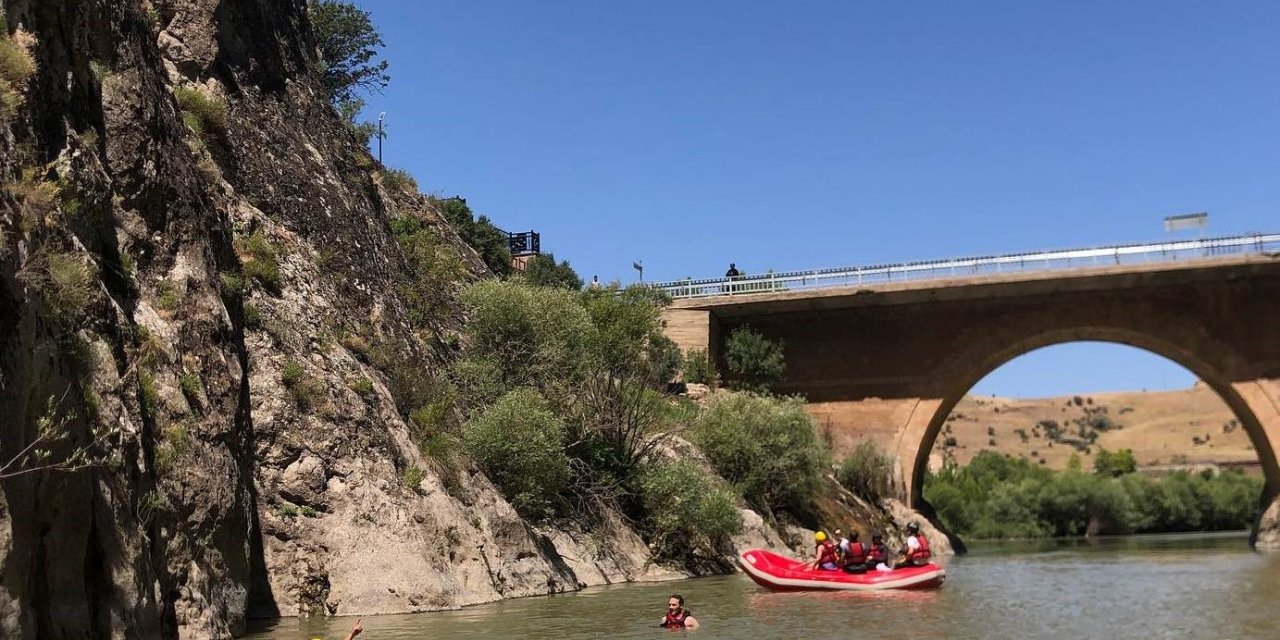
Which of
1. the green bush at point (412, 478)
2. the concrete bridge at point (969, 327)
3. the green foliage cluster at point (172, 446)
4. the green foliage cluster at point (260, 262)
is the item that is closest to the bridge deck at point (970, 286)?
the concrete bridge at point (969, 327)

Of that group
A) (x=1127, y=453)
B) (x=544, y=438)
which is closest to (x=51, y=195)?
A: (x=544, y=438)

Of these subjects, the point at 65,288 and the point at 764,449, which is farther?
the point at 764,449

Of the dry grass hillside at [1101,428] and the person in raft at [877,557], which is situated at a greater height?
the dry grass hillside at [1101,428]

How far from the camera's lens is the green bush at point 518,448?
23531 millimetres

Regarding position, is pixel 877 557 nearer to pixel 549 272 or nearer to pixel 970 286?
pixel 970 286

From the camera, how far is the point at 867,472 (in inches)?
1668

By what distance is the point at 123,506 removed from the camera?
12.4 m

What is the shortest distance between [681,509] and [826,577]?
4840 mm

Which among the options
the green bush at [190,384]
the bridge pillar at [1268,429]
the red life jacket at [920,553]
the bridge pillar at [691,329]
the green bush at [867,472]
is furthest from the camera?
the bridge pillar at [691,329]

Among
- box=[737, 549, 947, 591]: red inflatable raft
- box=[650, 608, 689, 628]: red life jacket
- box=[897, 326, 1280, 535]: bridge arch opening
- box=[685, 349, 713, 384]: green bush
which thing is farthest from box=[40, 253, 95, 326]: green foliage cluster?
box=[897, 326, 1280, 535]: bridge arch opening

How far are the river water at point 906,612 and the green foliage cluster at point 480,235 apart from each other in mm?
20810

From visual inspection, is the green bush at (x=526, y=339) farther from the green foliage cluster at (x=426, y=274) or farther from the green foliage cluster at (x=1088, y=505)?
the green foliage cluster at (x=1088, y=505)

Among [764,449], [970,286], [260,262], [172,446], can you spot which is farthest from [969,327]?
[172,446]

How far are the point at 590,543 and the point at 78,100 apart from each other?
1493cm
